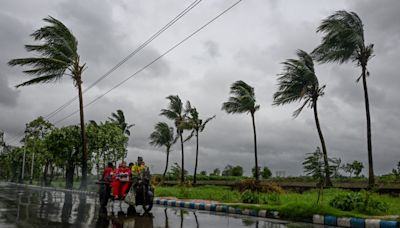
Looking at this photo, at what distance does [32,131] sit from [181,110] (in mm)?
19993

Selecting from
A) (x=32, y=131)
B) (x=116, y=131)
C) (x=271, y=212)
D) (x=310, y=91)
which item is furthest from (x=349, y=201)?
(x=32, y=131)

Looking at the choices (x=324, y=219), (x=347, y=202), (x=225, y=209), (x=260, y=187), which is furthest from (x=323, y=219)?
(x=260, y=187)

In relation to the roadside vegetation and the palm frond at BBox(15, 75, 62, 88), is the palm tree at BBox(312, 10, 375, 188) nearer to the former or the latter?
the roadside vegetation

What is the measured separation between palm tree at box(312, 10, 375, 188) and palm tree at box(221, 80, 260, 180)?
33.3 feet

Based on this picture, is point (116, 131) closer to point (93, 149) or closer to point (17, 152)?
point (93, 149)

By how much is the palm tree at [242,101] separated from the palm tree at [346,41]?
10.1 meters

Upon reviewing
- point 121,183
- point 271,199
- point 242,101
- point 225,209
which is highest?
point 242,101

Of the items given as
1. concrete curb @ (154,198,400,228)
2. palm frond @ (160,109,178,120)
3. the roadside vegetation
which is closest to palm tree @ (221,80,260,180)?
the roadside vegetation

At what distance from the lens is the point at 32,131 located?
51875mm

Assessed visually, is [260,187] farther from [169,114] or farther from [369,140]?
[169,114]

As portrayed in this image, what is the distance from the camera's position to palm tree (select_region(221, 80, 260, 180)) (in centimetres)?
3350

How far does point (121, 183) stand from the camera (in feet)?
48.3

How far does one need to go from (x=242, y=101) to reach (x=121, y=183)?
66.1ft

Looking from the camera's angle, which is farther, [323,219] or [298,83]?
[298,83]
